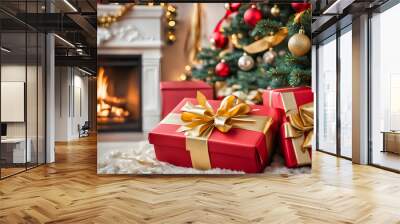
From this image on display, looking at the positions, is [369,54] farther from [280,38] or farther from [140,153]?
[140,153]

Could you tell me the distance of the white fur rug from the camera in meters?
3.39

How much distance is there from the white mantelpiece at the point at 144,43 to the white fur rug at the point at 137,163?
21 cm

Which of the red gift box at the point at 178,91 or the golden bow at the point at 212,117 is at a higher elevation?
the red gift box at the point at 178,91

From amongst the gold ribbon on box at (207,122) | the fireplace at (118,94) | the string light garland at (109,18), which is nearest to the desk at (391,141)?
the gold ribbon on box at (207,122)

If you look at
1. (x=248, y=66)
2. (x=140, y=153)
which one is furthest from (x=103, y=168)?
(x=248, y=66)

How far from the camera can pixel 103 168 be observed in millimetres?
3543

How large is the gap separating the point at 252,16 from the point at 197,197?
5.97ft

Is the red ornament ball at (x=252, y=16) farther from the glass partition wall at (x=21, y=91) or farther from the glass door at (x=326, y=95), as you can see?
the glass partition wall at (x=21, y=91)

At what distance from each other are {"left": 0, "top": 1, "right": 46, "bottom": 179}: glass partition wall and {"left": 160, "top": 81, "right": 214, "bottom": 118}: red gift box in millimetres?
1436

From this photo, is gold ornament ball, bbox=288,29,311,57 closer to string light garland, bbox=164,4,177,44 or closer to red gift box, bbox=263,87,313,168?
red gift box, bbox=263,87,313,168

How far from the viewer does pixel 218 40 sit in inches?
139

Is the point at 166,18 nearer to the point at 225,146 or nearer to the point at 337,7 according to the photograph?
the point at 225,146

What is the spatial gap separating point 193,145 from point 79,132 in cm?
114

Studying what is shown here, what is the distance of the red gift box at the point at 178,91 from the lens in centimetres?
342
